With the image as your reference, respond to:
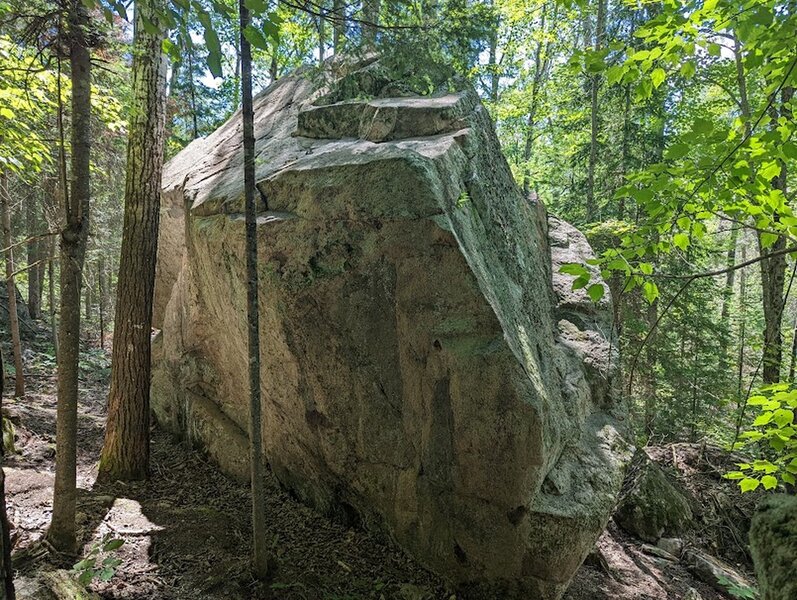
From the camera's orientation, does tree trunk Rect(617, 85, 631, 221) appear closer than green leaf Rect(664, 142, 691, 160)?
No

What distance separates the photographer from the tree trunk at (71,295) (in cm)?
420

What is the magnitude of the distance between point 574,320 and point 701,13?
4.16 meters

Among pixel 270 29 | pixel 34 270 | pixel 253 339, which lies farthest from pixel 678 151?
pixel 34 270

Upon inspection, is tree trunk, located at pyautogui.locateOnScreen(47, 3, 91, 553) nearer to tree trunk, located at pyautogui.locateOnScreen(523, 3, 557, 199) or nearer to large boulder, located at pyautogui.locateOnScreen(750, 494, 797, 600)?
large boulder, located at pyautogui.locateOnScreen(750, 494, 797, 600)

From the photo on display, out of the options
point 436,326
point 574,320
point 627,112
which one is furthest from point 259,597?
point 627,112

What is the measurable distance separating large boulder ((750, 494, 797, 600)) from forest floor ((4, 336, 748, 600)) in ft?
9.72

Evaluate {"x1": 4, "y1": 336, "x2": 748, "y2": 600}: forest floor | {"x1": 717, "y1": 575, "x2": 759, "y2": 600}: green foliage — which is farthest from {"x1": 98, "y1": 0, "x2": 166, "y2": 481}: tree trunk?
{"x1": 717, "y1": 575, "x2": 759, "y2": 600}: green foliage

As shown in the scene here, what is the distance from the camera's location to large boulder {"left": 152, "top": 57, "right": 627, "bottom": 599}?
4.37 meters

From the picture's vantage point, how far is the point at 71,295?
427cm

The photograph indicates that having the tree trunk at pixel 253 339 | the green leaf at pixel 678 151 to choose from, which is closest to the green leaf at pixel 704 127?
the green leaf at pixel 678 151

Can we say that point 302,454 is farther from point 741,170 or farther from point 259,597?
point 741,170

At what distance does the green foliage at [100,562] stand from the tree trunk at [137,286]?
5.05ft

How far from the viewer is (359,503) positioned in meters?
5.28

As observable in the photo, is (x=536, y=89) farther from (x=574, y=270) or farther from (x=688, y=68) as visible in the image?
(x=574, y=270)
